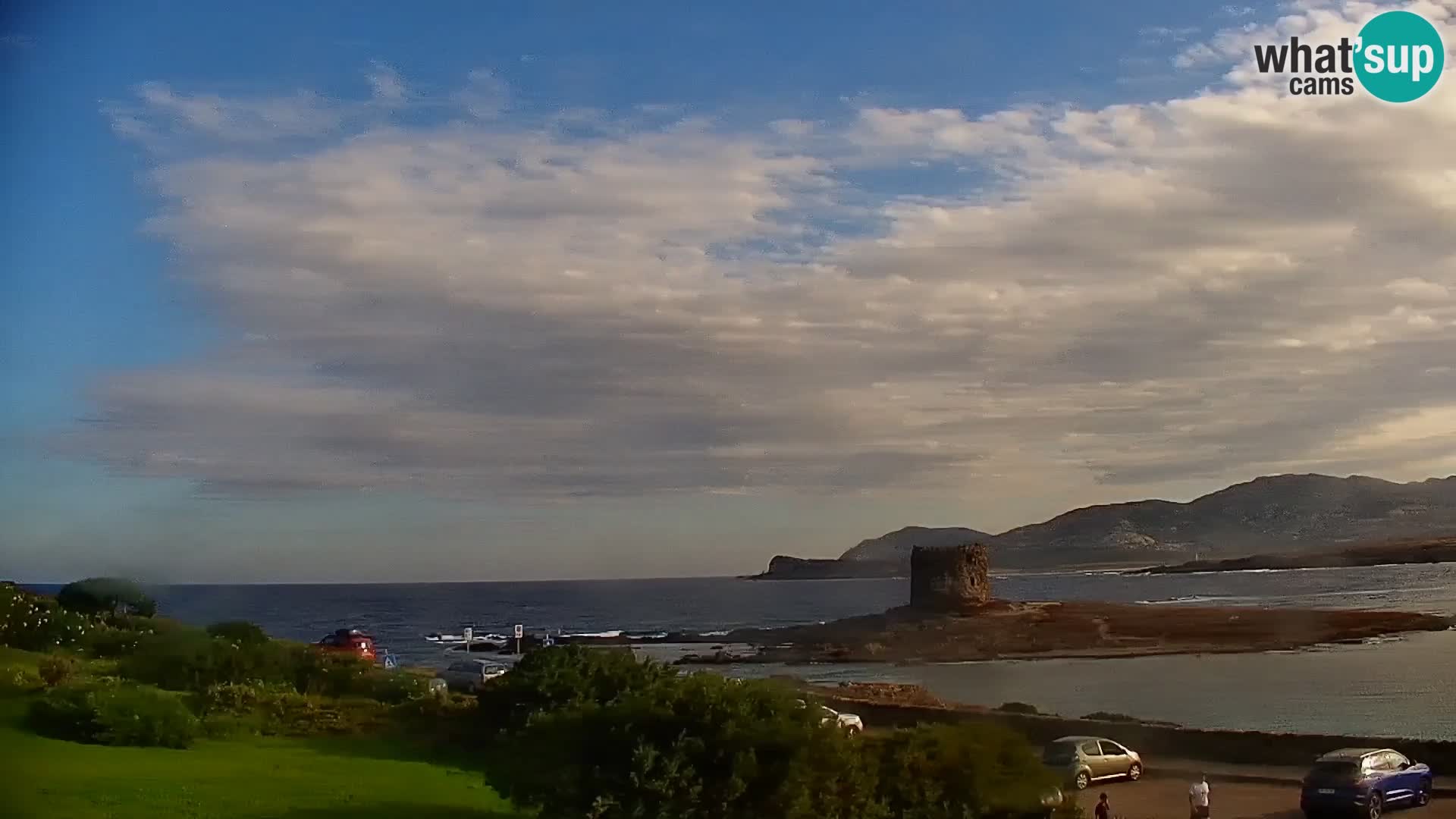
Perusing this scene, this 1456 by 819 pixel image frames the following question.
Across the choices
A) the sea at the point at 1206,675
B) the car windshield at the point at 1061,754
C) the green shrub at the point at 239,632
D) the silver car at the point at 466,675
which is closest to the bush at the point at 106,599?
the sea at the point at 1206,675

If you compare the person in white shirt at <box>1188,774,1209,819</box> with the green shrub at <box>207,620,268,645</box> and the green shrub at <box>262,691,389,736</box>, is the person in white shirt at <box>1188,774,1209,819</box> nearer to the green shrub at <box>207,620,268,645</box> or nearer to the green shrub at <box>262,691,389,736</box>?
the green shrub at <box>262,691,389,736</box>

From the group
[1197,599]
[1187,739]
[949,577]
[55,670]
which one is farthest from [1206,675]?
[1197,599]

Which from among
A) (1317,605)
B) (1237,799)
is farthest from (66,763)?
(1317,605)

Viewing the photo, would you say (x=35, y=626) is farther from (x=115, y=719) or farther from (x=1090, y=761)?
(x=1090, y=761)

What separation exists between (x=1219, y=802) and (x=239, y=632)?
26768 mm

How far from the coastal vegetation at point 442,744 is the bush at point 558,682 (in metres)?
0.05

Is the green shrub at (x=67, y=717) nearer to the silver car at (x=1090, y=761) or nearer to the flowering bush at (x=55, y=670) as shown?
the flowering bush at (x=55, y=670)

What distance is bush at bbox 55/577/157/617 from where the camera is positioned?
149 feet

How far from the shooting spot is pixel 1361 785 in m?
21.2

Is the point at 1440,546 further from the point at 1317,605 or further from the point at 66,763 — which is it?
the point at 66,763

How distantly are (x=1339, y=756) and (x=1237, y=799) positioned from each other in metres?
3.10

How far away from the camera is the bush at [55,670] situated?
92.0ft

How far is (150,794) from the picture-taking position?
17.7 m

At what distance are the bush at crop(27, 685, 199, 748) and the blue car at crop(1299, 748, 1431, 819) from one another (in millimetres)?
19137
